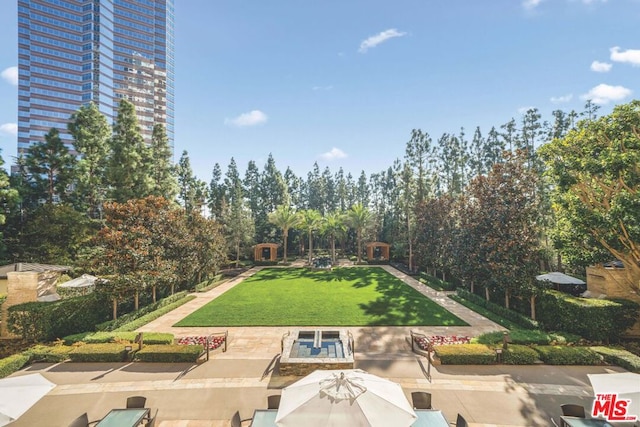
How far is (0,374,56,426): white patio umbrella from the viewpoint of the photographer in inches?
216

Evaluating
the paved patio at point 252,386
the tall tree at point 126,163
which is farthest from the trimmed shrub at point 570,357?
the tall tree at point 126,163

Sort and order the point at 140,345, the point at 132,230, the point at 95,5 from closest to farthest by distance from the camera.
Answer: the point at 140,345, the point at 132,230, the point at 95,5

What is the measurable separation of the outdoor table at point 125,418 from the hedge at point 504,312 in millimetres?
15728

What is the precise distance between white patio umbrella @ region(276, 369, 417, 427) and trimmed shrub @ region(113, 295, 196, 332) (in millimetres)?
12820

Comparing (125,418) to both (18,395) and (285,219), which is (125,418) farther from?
(285,219)

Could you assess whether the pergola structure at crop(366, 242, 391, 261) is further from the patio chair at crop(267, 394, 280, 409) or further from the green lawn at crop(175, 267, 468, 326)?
the patio chair at crop(267, 394, 280, 409)

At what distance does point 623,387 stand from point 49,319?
65.1 feet

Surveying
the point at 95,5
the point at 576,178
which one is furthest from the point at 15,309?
the point at 95,5

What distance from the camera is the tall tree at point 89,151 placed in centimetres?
2697

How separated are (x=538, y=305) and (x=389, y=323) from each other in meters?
7.28

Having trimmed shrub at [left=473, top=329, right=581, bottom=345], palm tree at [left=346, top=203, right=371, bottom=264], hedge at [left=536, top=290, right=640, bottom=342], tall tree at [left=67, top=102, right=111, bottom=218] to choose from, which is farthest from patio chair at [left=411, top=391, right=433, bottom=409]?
palm tree at [left=346, top=203, right=371, bottom=264]

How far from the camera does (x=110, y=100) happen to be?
8700cm

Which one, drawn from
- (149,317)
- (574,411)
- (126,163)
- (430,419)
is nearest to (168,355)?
(149,317)

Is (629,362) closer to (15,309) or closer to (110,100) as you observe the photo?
(15,309)
